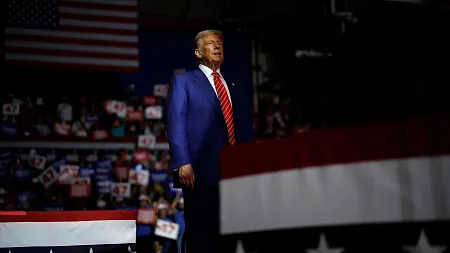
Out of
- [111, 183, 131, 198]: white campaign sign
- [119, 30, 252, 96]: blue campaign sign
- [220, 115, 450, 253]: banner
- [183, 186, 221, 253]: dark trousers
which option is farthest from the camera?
[119, 30, 252, 96]: blue campaign sign

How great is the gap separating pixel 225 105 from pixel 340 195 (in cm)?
152

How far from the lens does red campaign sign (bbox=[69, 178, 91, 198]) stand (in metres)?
7.88

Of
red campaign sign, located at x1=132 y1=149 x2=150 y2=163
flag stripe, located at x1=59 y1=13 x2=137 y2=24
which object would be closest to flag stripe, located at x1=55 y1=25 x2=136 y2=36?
flag stripe, located at x1=59 y1=13 x2=137 y2=24

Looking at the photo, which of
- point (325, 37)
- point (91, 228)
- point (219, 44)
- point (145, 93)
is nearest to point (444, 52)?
point (325, 37)

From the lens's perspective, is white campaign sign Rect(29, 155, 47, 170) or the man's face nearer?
the man's face

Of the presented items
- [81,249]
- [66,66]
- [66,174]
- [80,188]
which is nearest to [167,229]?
[80,188]

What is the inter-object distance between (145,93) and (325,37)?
2887 millimetres

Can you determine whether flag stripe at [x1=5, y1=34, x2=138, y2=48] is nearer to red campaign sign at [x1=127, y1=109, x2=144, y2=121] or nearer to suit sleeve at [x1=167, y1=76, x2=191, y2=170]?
red campaign sign at [x1=127, y1=109, x2=144, y2=121]

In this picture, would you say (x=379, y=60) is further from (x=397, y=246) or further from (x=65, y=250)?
(x=397, y=246)

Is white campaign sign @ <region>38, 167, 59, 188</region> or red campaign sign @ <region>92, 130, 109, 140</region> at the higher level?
red campaign sign @ <region>92, 130, 109, 140</region>

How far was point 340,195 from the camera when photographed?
172 centimetres

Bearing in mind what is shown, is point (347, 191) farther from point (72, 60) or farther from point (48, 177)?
point (48, 177)

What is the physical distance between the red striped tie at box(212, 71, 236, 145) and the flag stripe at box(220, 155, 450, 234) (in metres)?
1.09

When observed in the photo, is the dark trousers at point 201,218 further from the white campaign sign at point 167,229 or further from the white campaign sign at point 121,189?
the white campaign sign at point 121,189
